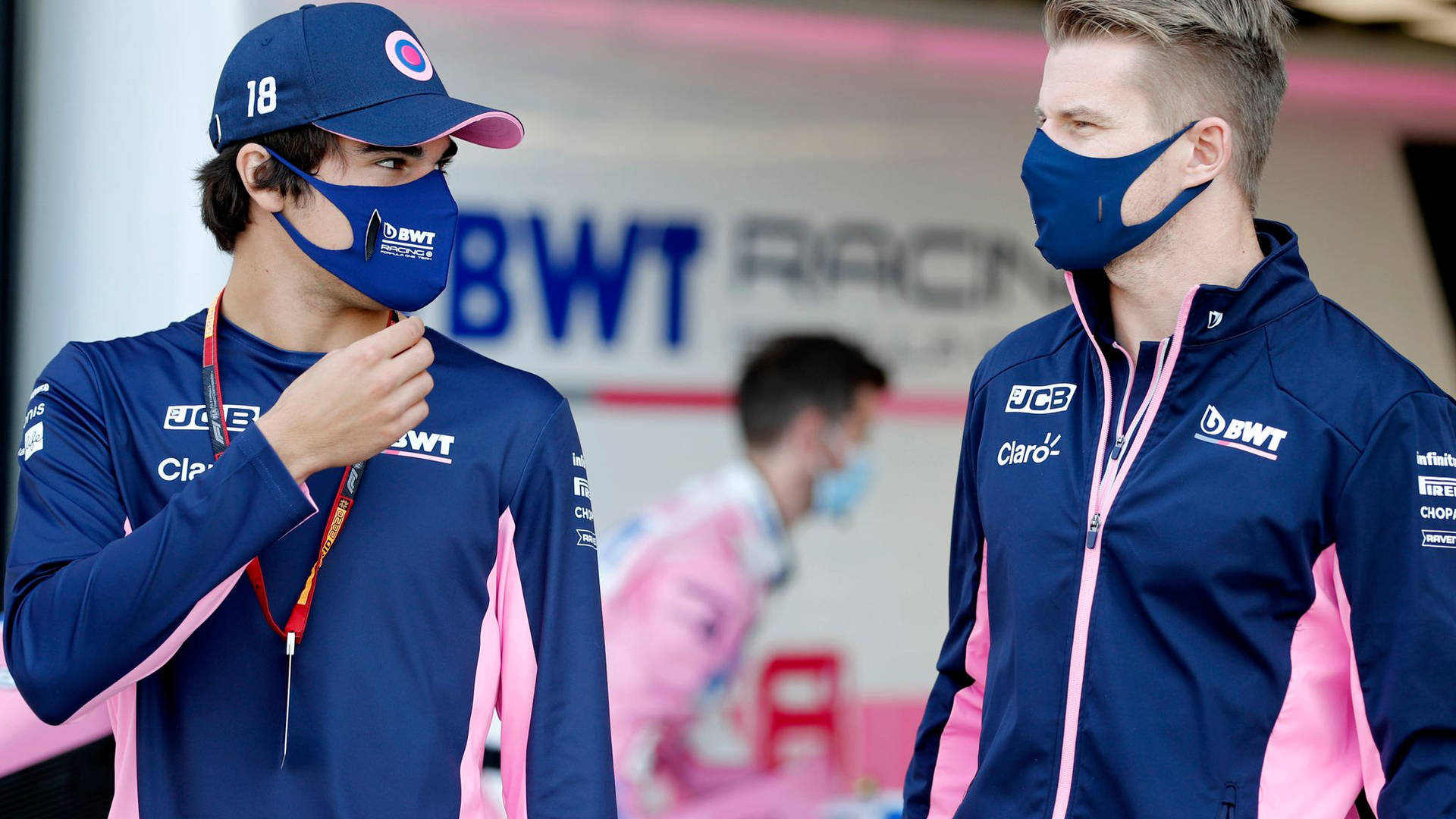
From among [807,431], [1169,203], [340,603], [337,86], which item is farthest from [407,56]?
[807,431]

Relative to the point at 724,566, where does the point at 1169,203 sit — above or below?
above

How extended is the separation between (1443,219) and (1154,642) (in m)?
3.95

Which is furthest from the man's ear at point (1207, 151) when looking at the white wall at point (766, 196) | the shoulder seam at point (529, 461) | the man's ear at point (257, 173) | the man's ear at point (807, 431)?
the man's ear at point (807, 431)

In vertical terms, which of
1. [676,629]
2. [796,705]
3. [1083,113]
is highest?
[1083,113]

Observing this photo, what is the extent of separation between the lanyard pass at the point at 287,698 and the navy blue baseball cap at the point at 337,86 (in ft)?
1.67

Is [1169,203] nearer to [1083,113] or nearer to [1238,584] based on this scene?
[1083,113]

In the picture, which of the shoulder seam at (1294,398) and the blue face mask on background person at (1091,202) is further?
the blue face mask on background person at (1091,202)

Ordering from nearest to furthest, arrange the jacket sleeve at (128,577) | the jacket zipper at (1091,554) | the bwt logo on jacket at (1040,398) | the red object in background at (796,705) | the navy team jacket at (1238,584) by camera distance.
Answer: the jacket sleeve at (128,577), the navy team jacket at (1238,584), the jacket zipper at (1091,554), the bwt logo on jacket at (1040,398), the red object in background at (796,705)

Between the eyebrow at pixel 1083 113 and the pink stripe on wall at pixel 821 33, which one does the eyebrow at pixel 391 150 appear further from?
the pink stripe on wall at pixel 821 33

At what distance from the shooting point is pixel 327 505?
1.52m

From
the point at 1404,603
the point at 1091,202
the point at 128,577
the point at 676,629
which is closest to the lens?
the point at 128,577

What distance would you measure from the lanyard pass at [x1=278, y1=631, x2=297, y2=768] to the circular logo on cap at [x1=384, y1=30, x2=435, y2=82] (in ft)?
1.99

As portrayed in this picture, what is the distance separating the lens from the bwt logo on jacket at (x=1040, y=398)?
1.67m

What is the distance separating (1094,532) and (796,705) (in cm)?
257
